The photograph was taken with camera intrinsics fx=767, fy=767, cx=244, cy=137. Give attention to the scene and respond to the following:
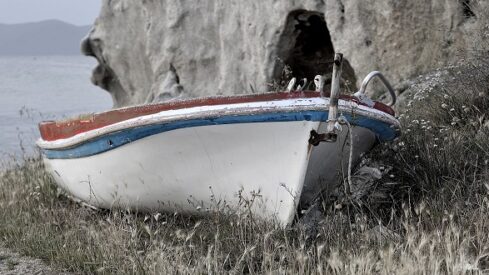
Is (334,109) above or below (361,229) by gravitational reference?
above

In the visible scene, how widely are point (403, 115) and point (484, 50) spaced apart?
913 mm

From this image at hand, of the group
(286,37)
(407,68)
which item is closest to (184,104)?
(407,68)

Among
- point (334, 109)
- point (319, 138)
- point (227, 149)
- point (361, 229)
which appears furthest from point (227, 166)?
point (361, 229)

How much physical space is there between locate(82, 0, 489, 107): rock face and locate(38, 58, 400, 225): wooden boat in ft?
1.97

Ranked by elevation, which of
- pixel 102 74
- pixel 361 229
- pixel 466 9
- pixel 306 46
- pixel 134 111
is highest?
pixel 466 9

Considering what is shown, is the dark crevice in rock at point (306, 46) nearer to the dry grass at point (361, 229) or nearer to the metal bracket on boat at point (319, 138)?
the dry grass at point (361, 229)

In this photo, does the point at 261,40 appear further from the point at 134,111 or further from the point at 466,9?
the point at 134,111

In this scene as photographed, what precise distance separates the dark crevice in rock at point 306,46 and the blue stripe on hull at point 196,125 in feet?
13.1

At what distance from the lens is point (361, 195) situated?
564cm

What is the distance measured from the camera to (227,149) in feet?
17.5

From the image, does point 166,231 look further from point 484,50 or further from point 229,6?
point 229,6

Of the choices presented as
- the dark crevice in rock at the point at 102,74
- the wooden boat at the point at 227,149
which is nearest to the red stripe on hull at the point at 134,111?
the wooden boat at the point at 227,149

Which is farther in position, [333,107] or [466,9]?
[466,9]

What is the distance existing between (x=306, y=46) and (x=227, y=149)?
510 cm
